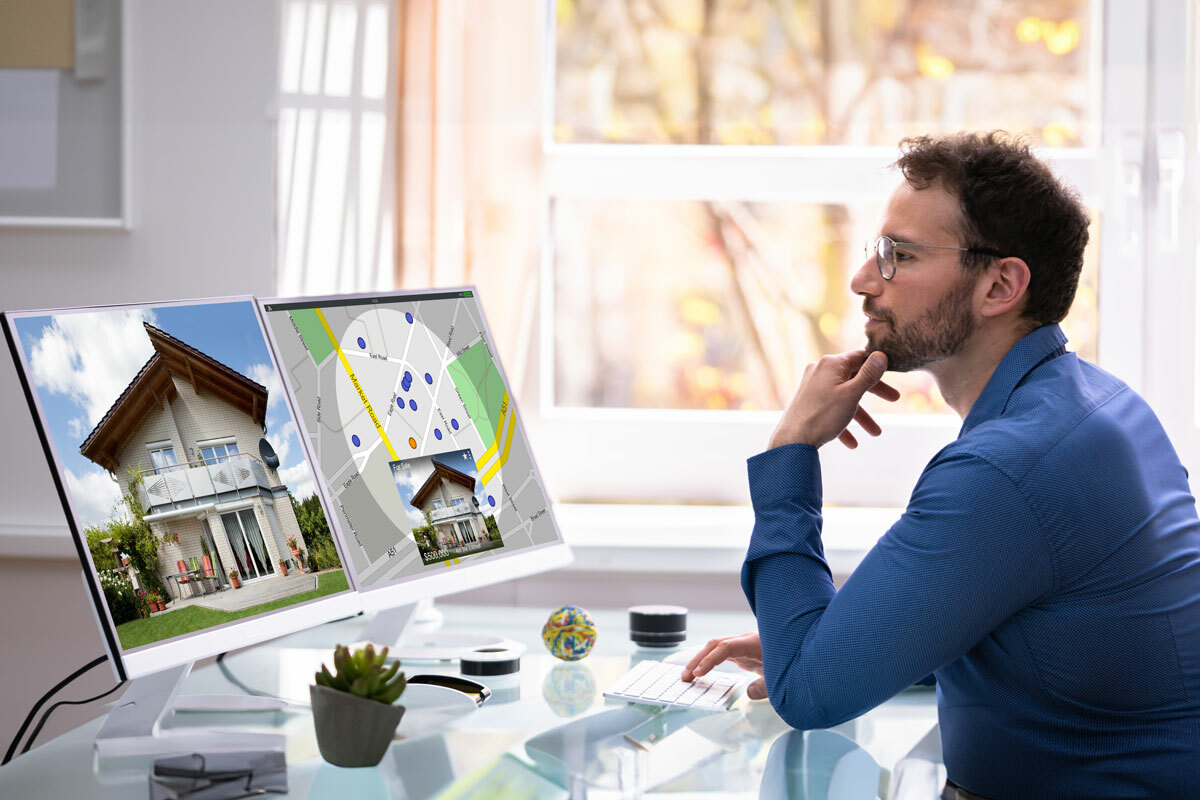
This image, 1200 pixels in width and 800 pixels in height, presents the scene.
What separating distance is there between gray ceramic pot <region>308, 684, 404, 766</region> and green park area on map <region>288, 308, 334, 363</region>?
470 millimetres

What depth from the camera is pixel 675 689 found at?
1311 millimetres

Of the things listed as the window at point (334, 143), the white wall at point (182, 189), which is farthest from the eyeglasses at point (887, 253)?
the white wall at point (182, 189)

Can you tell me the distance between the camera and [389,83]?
2.11 m

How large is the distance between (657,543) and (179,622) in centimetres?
116

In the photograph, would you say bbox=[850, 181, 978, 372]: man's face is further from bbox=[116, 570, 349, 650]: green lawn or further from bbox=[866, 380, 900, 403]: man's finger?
bbox=[116, 570, 349, 650]: green lawn

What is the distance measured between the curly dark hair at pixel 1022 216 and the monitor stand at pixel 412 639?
0.85 m

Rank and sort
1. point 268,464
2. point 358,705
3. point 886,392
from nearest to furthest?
point 358,705 < point 268,464 < point 886,392

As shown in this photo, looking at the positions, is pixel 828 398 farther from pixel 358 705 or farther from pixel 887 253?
pixel 358 705

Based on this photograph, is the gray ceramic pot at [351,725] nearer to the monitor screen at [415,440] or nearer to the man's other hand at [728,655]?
the monitor screen at [415,440]

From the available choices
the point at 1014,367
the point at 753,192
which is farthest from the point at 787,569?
the point at 753,192

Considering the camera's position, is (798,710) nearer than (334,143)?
Yes

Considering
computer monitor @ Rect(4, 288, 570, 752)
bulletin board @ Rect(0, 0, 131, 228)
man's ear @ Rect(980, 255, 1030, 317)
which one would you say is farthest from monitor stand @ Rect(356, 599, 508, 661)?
bulletin board @ Rect(0, 0, 131, 228)

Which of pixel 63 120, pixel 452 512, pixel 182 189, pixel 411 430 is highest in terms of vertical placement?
pixel 63 120

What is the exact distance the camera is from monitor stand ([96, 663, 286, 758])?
3.44 ft
